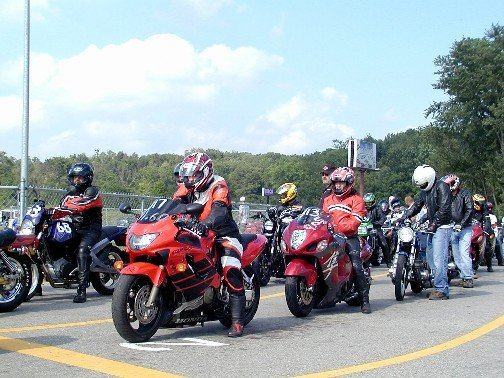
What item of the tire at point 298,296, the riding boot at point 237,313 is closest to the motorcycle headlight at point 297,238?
the tire at point 298,296

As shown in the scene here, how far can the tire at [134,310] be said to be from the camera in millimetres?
6516

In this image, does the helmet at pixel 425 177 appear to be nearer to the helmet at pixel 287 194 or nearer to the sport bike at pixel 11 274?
the helmet at pixel 287 194

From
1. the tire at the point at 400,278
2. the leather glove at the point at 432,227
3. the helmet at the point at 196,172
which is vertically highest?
the helmet at the point at 196,172

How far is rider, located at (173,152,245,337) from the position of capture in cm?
734

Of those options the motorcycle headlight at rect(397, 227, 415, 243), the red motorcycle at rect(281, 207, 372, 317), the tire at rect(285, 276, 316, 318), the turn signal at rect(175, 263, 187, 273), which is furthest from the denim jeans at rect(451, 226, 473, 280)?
the turn signal at rect(175, 263, 187, 273)

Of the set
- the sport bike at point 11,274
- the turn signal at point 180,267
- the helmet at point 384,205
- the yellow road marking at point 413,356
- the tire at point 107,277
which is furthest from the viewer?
the helmet at point 384,205

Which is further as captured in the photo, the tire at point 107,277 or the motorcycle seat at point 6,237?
the tire at point 107,277

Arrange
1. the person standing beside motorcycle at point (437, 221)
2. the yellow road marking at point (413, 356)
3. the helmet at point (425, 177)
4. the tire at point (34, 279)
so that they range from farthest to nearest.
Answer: the helmet at point (425, 177) < the person standing beside motorcycle at point (437, 221) < the tire at point (34, 279) < the yellow road marking at point (413, 356)

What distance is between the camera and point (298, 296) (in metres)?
8.76

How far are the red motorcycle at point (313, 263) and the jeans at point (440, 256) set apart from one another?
2.37 metres

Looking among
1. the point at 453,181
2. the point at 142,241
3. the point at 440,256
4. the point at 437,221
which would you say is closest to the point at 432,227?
the point at 437,221

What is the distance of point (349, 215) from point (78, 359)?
446 centimetres

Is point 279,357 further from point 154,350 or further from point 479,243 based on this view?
point 479,243

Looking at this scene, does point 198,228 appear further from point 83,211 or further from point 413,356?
point 83,211
